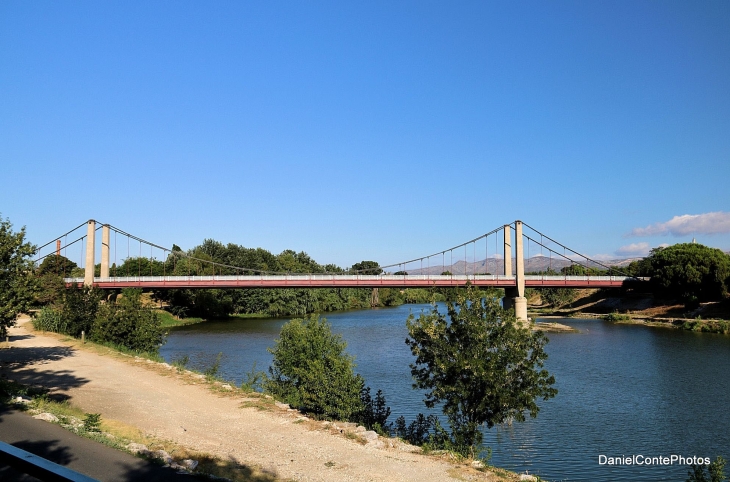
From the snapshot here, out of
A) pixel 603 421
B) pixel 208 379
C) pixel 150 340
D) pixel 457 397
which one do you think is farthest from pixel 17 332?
pixel 603 421

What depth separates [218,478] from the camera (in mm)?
8273

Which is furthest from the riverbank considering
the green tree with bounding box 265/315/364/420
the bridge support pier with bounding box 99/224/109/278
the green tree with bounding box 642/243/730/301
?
the bridge support pier with bounding box 99/224/109/278

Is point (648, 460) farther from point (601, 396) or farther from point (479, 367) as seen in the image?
point (601, 396)

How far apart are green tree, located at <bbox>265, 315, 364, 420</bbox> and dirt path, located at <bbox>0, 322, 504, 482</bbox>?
1.07 metres

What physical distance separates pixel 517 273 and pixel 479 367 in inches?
1700

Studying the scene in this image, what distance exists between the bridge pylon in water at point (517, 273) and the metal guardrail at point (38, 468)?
50.2 m

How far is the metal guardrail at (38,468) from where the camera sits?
1.68 meters

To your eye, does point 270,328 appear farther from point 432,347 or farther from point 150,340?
point 432,347

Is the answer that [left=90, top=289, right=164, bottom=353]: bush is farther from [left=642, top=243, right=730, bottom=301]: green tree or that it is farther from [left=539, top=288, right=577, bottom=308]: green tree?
[left=539, top=288, right=577, bottom=308]: green tree

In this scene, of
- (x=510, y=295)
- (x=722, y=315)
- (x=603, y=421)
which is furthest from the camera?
(x=510, y=295)

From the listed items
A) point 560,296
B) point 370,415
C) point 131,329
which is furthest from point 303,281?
point 560,296

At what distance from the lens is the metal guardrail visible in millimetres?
1678

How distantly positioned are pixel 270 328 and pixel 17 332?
2381 cm

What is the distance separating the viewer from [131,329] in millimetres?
26984
